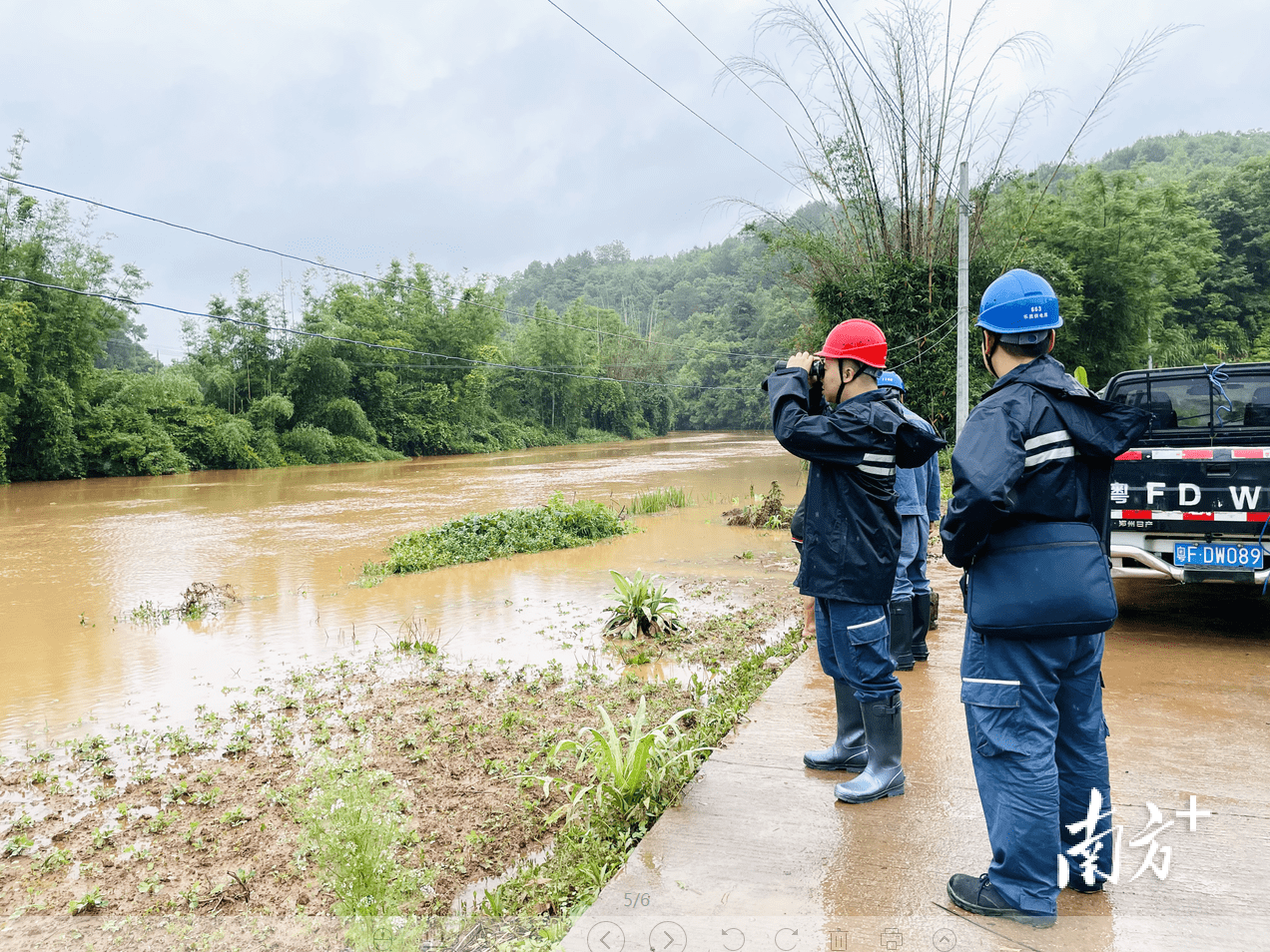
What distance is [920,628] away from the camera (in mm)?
5223

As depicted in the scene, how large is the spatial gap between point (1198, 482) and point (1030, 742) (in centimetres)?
381

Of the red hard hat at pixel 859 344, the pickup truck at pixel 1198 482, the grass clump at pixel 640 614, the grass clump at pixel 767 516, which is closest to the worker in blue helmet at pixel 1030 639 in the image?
the red hard hat at pixel 859 344

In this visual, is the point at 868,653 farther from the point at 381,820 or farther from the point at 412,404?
the point at 412,404

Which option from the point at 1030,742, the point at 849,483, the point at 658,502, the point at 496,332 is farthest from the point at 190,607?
the point at 496,332

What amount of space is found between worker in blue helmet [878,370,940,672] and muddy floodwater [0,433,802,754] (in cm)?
299

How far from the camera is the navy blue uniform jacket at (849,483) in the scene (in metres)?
2.98

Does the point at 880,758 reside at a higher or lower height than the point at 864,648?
lower

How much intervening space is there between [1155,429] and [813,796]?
420 centimetres

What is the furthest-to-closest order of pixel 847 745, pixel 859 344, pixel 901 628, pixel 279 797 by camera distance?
pixel 901 628
pixel 279 797
pixel 847 745
pixel 859 344

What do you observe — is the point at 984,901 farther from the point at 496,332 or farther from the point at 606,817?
the point at 496,332

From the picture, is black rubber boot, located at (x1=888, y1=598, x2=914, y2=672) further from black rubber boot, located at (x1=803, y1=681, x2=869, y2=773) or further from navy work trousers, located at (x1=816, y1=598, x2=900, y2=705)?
navy work trousers, located at (x1=816, y1=598, x2=900, y2=705)

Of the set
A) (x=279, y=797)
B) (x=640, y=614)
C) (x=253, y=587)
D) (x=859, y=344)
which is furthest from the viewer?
(x=253, y=587)

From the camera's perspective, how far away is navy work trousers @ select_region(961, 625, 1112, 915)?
2262mm

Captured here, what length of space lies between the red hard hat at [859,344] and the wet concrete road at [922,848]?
5.48 feet
